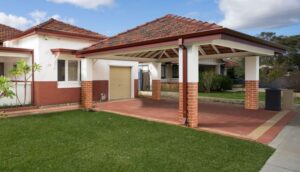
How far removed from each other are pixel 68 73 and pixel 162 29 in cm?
656

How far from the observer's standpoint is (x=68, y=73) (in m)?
14.1

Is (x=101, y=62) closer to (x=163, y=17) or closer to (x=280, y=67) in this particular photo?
(x=163, y=17)

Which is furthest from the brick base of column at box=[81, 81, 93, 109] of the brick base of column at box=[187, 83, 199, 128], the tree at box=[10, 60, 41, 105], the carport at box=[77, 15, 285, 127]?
the brick base of column at box=[187, 83, 199, 128]

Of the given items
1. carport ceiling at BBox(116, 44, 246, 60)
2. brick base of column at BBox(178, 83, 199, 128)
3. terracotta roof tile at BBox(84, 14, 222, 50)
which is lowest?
brick base of column at BBox(178, 83, 199, 128)

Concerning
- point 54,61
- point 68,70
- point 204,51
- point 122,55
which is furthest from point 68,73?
point 204,51

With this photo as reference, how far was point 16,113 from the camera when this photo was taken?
1131cm

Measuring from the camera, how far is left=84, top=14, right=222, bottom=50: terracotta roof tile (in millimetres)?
8505

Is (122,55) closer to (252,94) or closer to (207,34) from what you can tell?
(207,34)

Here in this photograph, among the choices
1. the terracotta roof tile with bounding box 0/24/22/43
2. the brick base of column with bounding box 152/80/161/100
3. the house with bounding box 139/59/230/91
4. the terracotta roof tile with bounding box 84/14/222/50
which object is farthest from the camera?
the house with bounding box 139/59/230/91

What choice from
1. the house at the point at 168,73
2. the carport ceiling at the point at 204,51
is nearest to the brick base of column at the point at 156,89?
the carport ceiling at the point at 204,51

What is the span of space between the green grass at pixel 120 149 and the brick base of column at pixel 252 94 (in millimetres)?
6036

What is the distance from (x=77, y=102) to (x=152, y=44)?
268 inches

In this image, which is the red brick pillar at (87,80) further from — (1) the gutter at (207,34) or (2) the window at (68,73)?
(1) the gutter at (207,34)

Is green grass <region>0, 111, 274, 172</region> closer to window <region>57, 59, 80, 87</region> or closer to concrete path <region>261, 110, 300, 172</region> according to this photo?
concrete path <region>261, 110, 300, 172</region>
